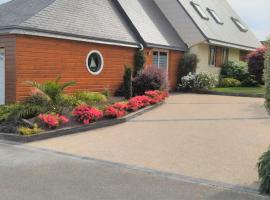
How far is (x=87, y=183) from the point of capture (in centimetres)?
658

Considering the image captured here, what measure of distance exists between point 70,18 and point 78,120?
6094 millimetres

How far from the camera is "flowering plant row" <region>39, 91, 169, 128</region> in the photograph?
36.6 ft

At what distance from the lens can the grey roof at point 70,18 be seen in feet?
48.0

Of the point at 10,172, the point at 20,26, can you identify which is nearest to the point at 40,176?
the point at 10,172

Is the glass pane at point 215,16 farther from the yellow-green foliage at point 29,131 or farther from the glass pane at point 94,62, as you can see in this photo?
the yellow-green foliage at point 29,131

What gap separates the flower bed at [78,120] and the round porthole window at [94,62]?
3.44 m

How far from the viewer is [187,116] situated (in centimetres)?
1455

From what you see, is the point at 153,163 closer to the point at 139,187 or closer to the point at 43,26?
the point at 139,187

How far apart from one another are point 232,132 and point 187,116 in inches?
125

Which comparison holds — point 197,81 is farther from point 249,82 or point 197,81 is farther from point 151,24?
point 249,82

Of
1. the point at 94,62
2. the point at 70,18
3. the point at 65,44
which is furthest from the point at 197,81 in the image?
the point at 65,44

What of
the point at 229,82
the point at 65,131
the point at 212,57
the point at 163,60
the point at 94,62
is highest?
the point at 212,57

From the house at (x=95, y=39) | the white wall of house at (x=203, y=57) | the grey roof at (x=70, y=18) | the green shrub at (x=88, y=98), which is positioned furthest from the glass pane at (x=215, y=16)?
the green shrub at (x=88, y=98)

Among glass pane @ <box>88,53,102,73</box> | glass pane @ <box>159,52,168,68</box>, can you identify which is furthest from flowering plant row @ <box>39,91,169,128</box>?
glass pane @ <box>159,52,168,68</box>
